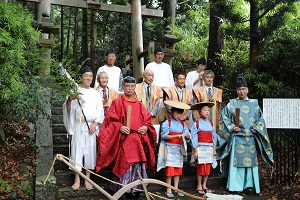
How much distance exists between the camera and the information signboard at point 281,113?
6.66 m

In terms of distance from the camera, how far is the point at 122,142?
5.67 m

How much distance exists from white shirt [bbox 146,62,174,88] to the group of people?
4.03 feet

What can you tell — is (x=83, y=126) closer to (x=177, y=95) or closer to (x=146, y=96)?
(x=146, y=96)

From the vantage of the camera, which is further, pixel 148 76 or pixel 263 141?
pixel 148 76

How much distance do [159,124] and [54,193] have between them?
9.31 feet

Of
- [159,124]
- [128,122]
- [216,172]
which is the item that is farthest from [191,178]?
[128,122]

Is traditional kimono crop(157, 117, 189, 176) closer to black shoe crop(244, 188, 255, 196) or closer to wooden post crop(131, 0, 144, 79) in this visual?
black shoe crop(244, 188, 255, 196)

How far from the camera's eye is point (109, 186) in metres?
5.95

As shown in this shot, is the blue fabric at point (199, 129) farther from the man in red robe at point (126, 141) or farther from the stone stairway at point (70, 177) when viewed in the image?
the stone stairway at point (70, 177)

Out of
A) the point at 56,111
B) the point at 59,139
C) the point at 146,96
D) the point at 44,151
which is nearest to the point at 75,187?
the point at 44,151

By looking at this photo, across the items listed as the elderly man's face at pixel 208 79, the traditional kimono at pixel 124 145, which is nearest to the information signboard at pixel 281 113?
the elderly man's face at pixel 208 79

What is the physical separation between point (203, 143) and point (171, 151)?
2.17 ft

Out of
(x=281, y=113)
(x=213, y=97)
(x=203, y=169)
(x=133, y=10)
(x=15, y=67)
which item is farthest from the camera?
(x=133, y=10)

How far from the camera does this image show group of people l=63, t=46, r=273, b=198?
223 inches
